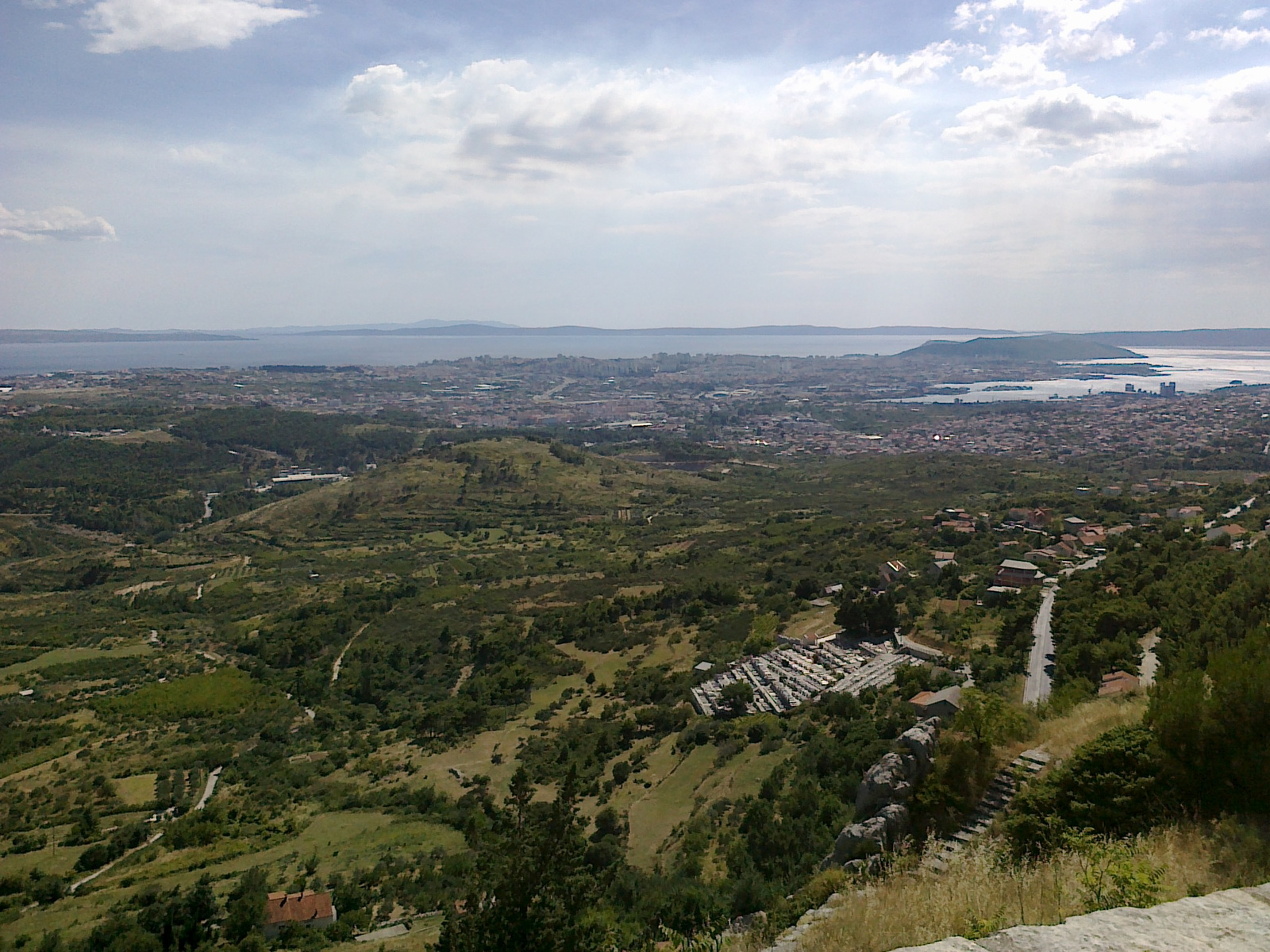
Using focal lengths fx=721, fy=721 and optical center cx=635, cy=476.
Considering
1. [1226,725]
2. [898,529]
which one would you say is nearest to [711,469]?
[898,529]

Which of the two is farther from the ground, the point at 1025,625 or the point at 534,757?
the point at 1025,625

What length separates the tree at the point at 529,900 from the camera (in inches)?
379

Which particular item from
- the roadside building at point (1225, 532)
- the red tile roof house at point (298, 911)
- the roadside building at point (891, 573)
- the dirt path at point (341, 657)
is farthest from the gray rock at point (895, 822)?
the dirt path at point (341, 657)

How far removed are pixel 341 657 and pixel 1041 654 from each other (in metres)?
33.8

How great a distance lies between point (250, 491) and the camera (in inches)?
3553

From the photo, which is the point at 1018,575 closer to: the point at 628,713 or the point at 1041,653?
the point at 1041,653

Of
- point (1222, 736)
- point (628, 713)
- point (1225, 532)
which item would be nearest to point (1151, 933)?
point (1222, 736)

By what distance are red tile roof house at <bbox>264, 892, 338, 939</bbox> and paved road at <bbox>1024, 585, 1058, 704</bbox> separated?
16059 millimetres

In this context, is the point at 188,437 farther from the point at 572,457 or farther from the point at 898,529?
the point at 898,529

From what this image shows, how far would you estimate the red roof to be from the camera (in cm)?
1568

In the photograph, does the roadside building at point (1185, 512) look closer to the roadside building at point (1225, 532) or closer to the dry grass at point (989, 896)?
the roadside building at point (1225, 532)

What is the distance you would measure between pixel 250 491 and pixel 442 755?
7625 centimetres

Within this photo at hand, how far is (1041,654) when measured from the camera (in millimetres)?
22547

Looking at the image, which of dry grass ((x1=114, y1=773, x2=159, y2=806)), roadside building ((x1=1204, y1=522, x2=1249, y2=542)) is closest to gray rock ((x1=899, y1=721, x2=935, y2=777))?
roadside building ((x1=1204, y1=522, x2=1249, y2=542))
